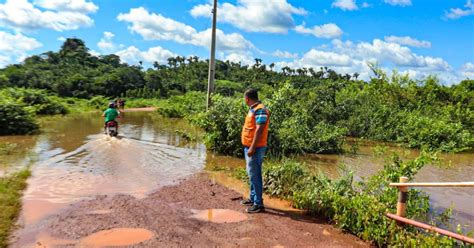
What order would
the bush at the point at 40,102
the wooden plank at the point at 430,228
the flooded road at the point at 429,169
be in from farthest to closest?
the bush at the point at 40,102, the flooded road at the point at 429,169, the wooden plank at the point at 430,228

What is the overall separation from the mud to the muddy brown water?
0.43 m

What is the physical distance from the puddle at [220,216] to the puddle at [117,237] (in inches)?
43.1

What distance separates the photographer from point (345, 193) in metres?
6.74

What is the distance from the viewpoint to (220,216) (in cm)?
660

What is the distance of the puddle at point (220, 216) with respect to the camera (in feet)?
21.1

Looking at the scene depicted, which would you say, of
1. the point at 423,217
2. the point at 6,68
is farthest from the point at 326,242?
the point at 6,68

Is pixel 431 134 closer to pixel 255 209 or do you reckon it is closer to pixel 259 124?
pixel 255 209

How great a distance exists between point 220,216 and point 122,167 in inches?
177

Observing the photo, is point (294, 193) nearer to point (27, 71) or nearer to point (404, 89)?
point (404, 89)

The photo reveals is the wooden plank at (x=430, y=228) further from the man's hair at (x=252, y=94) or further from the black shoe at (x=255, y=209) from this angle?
the man's hair at (x=252, y=94)

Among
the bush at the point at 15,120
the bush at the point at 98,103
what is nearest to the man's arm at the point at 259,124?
the bush at the point at 15,120

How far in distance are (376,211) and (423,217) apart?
4.31ft

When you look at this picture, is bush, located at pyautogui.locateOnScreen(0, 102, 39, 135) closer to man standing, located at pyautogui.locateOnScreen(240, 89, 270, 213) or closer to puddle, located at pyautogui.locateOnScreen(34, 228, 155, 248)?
puddle, located at pyautogui.locateOnScreen(34, 228, 155, 248)

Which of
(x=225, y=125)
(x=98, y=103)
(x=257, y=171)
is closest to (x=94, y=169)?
(x=225, y=125)
